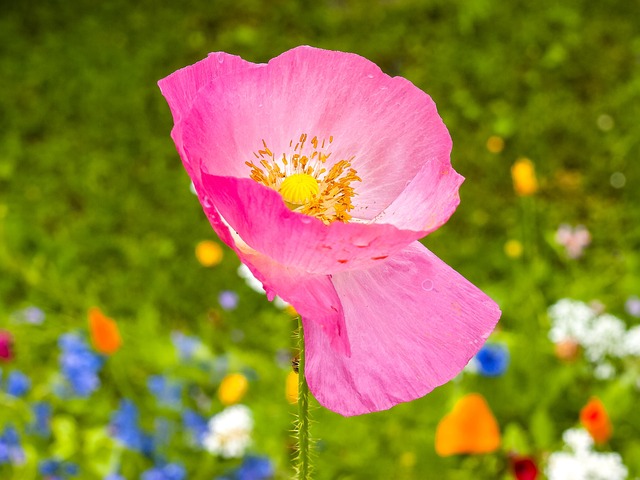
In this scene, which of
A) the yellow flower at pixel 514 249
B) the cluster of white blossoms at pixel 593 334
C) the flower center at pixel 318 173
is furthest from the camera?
the yellow flower at pixel 514 249

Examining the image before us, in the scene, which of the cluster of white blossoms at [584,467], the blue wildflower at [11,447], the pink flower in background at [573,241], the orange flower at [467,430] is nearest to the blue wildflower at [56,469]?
the blue wildflower at [11,447]

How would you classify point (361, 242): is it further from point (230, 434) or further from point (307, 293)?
point (230, 434)

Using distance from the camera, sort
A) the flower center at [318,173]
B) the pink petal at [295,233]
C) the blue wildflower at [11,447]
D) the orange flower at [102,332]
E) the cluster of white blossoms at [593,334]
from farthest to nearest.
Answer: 1. the cluster of white blossoms at [593,334]
2. the blue wildflower at [11,447]
3. the orange flower at [102,332]
4. the flower center at [318,173]
5. the pink petal at [295,233]

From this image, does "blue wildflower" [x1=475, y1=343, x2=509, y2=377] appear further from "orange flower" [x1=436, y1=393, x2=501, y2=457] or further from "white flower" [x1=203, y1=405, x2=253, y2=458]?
"white flower" [x1=203, y1=405, x2=253, y2=458]

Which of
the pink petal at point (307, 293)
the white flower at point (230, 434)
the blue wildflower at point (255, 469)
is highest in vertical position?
the pink petal at point (307, 293)

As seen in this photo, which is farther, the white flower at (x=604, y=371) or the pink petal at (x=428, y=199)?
the white flower at (x=604, y=371)

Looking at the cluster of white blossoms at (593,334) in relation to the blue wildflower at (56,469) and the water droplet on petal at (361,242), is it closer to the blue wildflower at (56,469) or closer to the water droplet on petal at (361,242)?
the blue wildflower at (56,469)

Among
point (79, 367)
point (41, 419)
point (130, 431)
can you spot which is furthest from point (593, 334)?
point (41, 419)
